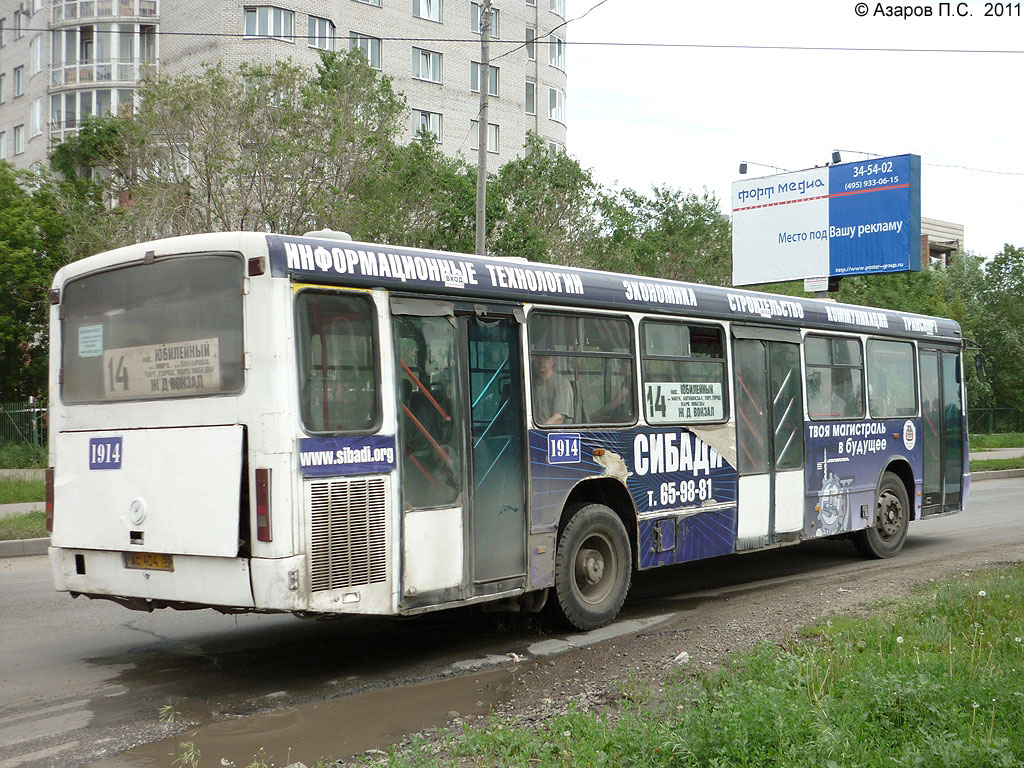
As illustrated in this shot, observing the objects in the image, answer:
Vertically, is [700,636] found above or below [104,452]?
below

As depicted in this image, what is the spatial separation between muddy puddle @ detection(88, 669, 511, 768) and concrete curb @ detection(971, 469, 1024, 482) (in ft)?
76.8

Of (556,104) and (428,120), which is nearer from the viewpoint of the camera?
(428,120)

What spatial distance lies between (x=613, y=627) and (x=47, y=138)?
145ft

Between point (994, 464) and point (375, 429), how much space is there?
26.7m

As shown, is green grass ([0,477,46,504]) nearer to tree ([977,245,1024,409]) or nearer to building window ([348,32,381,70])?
building window ([348,32,381,70])

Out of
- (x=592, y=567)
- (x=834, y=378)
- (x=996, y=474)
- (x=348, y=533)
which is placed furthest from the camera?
(x=996, y=474)

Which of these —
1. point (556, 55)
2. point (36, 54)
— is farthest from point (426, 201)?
point (556, 55)

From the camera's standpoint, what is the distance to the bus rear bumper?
6.36 m

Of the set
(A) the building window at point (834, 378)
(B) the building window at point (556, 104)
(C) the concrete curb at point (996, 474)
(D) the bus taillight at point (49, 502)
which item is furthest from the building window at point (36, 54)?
(D) the bus taillight at point (49, 502)

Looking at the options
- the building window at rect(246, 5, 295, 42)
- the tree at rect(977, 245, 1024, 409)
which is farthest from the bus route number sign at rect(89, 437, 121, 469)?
the tree at rect(977, 245, 1024, 409)

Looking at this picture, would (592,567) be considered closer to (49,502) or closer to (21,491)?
(49,502)

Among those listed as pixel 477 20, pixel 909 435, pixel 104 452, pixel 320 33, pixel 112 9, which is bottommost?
pixel 909 435

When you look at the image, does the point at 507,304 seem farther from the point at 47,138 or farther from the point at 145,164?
the point at 47,138

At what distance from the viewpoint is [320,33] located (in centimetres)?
4266
